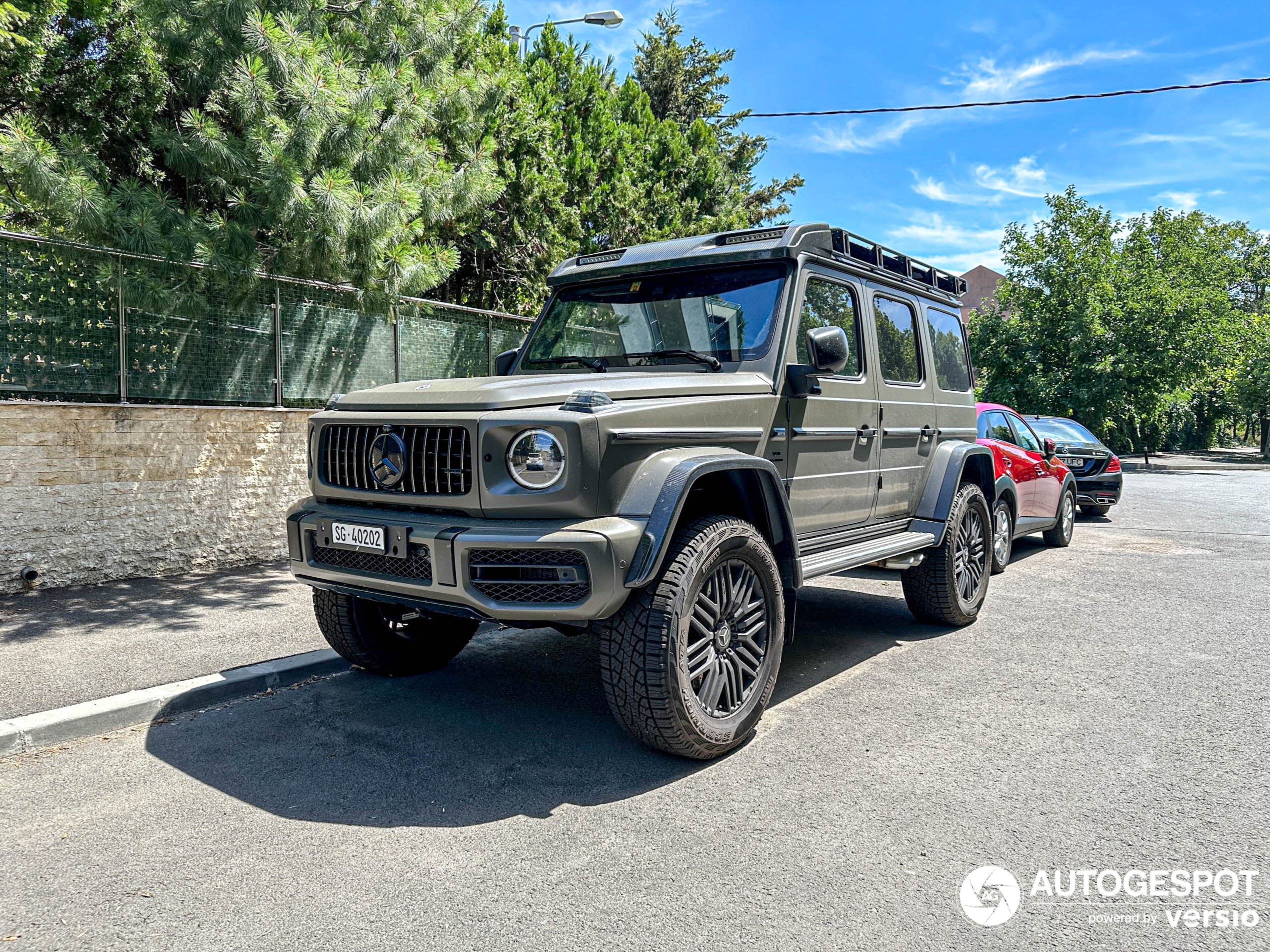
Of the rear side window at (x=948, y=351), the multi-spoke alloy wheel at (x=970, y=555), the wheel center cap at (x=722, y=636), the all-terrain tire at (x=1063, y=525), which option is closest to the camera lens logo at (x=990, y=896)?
the wheel center cap at (x=722, y=636)

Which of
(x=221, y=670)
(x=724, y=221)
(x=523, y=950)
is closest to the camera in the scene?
(x=523, y=950)

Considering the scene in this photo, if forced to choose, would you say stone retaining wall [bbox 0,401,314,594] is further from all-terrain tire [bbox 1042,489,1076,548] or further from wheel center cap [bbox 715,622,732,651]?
all-terrain tire [bbox 1042,489,1076,548]

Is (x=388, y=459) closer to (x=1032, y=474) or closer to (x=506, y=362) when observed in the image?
(x=506, y=362)

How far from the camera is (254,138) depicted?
6238 millimetres

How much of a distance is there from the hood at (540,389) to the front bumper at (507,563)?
1.56 ft

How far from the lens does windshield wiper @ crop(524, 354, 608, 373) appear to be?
15.8 feet

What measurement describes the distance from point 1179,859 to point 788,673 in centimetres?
245

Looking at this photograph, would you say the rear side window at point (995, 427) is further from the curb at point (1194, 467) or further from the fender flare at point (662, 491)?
the curb at point (1194, 467)

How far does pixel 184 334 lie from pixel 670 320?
5.09m

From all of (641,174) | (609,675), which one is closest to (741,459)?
(609,675)

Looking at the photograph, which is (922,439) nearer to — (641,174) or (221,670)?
(221,670)

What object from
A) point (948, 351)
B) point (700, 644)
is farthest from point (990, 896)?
point (948, 351)

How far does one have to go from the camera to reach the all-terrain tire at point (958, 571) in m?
6.12

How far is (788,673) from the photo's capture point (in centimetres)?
533
